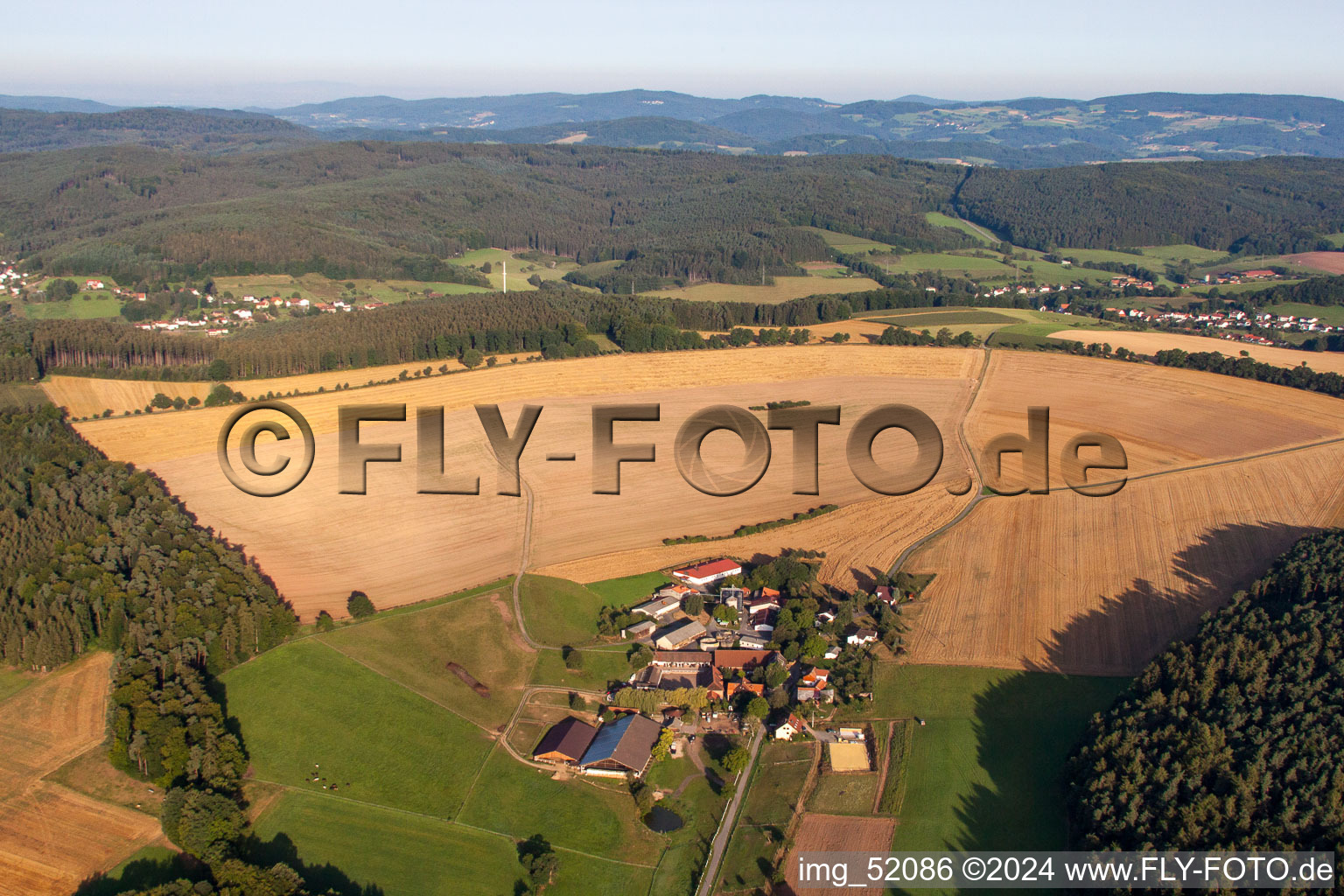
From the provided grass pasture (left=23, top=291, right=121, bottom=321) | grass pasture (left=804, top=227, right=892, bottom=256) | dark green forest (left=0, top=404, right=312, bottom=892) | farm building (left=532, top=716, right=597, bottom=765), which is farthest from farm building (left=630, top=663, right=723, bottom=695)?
grass pasture (left=804, top=227, right=892, bottom=256)

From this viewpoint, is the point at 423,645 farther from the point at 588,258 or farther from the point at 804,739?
the point at 588,258

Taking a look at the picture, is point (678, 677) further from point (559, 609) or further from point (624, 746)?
point (559, 609)

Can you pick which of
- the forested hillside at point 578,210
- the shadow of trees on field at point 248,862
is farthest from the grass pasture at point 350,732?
the forested hillside at point 578,210

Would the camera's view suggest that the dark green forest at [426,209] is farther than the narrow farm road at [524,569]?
Yes

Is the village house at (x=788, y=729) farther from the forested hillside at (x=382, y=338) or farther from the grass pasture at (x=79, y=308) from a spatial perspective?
the grass pasture at (x=79, y=308)

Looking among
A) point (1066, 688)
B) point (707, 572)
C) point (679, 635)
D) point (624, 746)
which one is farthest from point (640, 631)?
point (1066, 688)

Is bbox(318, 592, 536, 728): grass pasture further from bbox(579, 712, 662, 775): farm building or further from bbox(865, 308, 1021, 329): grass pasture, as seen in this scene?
bbox(865, 308, 1021, 329): grass pasture
